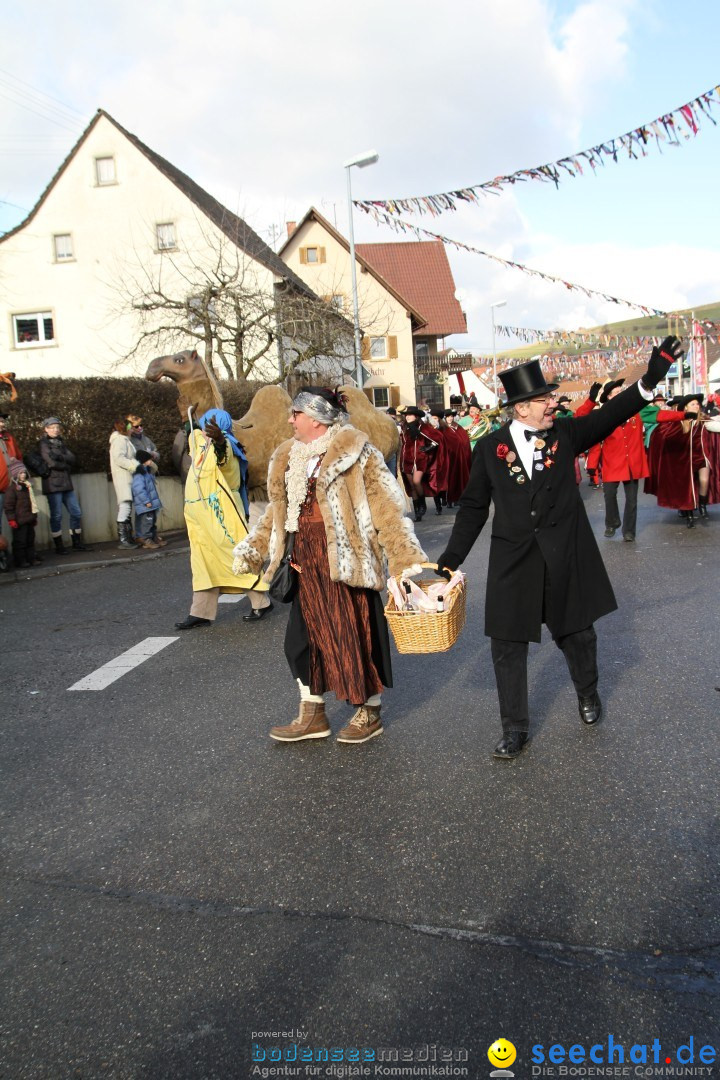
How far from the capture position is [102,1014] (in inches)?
102

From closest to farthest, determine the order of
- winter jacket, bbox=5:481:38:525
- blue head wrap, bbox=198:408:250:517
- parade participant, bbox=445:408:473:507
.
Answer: blue head wrap, bbox=198:408:250:517 → winter jacket, bbox=5:481:38:525 → parade participant, bbox=445:408:473:507

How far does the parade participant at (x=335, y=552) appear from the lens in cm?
453

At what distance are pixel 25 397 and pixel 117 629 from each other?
7.06 meters

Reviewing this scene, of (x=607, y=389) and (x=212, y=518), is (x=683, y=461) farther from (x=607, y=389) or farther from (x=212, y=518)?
(x=212, y=518)

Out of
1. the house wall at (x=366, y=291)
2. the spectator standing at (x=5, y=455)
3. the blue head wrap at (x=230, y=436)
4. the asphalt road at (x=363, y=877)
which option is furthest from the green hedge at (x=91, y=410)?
the house wall at (x=366, y=291)

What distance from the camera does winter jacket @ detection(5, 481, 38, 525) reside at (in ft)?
38.0

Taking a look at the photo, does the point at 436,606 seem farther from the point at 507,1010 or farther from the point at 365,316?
the point at 365,316

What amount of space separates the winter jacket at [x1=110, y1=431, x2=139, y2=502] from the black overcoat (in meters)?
9.34

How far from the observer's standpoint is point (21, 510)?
1163 centimetres

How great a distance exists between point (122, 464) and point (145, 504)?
2.42 ft

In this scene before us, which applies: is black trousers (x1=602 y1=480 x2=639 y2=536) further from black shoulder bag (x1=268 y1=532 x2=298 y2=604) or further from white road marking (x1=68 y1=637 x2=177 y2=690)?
black shoulder bag (x1=268 y1=532 x2=298 y2=604)

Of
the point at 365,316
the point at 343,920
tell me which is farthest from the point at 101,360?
the point at 343,920

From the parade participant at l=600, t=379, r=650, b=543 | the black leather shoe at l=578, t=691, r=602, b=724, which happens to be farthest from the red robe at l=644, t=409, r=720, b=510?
the black leather shoe at l=578, t=691, r=602, b=724

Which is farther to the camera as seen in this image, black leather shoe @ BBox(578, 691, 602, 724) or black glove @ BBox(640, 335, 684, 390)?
black leather shoe @ BBox(578, 691, 602, 724)
